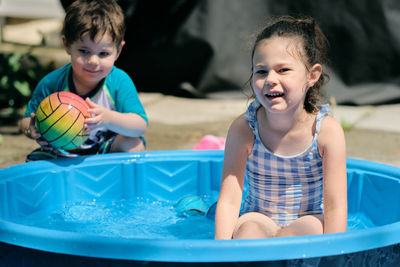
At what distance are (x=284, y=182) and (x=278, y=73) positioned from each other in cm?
48

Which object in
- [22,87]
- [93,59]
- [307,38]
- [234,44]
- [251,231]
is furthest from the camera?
[234,44]

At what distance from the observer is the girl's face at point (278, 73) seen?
2.15 meters

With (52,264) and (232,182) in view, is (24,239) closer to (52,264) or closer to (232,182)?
(52,264)

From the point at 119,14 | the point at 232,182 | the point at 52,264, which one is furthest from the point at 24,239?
the point at 119,14

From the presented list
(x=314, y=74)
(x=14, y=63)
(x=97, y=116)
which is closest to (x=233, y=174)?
(x=314, y=74)

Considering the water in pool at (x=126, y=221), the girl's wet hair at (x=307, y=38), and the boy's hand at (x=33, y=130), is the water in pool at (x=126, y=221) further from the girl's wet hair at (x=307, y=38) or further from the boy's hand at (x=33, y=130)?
the girl's wet hair at (x=307, y=38)

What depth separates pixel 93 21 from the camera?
2.85m

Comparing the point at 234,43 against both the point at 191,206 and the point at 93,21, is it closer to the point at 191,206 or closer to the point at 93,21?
the point at 93,21

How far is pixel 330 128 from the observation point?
2.28 m

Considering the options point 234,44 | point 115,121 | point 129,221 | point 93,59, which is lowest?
point 129,221

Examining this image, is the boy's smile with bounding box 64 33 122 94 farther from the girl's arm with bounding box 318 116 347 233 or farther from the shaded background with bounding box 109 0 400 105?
the shaded background with bounding box 109 0 400 105

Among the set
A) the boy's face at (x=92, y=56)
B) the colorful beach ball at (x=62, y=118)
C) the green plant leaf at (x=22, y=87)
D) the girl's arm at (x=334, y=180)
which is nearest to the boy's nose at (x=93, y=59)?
the boy's face at (x=92, y=56)

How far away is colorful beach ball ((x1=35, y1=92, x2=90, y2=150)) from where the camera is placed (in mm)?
2686

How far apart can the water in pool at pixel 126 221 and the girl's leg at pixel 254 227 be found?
1.11 feet
